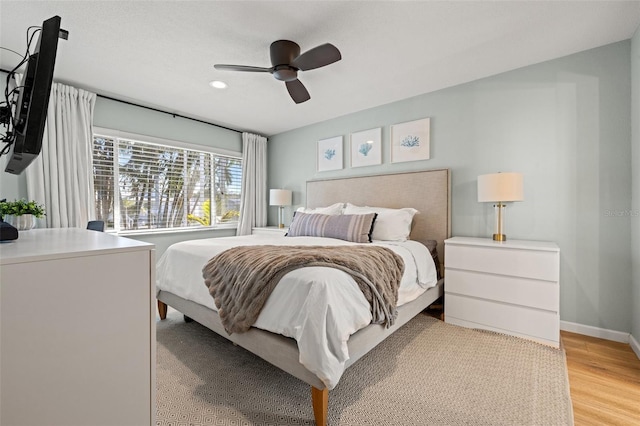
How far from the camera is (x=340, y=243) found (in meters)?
2.65

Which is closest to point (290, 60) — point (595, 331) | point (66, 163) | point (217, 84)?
point (217, 84)

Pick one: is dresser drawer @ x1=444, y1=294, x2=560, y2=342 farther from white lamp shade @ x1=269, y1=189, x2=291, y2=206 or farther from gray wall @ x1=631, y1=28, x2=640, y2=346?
Answer: white lamp shade @ x1=269, y1=189, x2=291, y2=206

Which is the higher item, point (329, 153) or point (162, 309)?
point (329, 153)

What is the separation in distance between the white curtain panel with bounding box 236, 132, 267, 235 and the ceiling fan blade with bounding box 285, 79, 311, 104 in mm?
2308

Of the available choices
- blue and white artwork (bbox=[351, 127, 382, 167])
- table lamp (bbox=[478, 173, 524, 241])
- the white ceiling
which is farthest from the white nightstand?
table lamp (bbox=[478, 173, 524, 241])

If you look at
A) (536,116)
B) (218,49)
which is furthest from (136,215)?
(536,116)

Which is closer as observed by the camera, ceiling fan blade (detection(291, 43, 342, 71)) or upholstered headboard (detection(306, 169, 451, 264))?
ceiling fan blade (detection(291, 43, 342, 71))

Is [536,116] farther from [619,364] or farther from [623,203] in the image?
[619,364]

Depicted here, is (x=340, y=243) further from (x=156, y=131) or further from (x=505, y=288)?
(x=156, y=131)

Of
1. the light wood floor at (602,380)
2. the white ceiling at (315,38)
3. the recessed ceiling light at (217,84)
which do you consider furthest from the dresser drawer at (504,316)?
the recessed ceiling light at (217,84)

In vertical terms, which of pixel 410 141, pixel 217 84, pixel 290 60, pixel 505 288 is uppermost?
pixel 217 84

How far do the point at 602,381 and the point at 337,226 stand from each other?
2.19m

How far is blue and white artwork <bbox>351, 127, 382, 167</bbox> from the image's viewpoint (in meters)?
3.75

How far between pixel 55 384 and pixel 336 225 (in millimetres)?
2441
